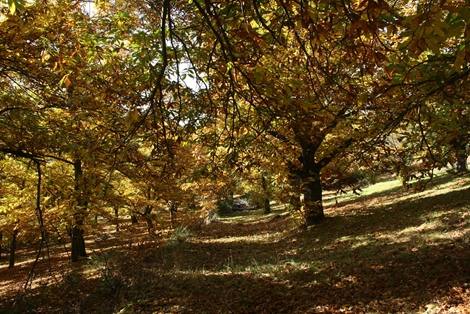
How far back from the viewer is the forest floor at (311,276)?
8.07 metres

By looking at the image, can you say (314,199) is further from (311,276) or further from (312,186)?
(311,276)

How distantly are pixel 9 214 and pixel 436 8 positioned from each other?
14669 millimetres

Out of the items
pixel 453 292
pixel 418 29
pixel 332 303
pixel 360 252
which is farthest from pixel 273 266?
pixel 418 29

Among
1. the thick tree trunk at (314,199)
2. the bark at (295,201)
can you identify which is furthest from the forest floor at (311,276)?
the bark at (295,201)

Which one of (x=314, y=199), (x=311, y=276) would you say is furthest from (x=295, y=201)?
(x=314, y=199)

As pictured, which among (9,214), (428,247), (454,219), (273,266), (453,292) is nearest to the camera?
(453,292)

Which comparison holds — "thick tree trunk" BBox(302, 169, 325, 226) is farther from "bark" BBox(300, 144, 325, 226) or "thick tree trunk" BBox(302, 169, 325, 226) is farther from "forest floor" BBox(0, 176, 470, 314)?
"forest floor" BBox(0, 176, 470, 314)

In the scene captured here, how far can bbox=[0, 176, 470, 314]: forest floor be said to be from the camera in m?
8.07

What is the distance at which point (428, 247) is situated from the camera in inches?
405

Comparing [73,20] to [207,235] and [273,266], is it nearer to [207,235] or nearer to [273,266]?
[273,266]

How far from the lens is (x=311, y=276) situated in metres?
10.1

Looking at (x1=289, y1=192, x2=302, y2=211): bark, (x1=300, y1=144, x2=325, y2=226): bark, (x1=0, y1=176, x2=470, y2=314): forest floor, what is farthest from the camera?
(x1=300, y1=144, x2=325, y2=226): bark

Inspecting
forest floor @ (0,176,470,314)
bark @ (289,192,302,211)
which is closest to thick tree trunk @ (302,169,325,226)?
forest floor @ (0,176,470,314)

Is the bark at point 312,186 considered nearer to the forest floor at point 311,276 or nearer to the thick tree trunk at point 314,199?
the thick tree trunk at point 314,199
